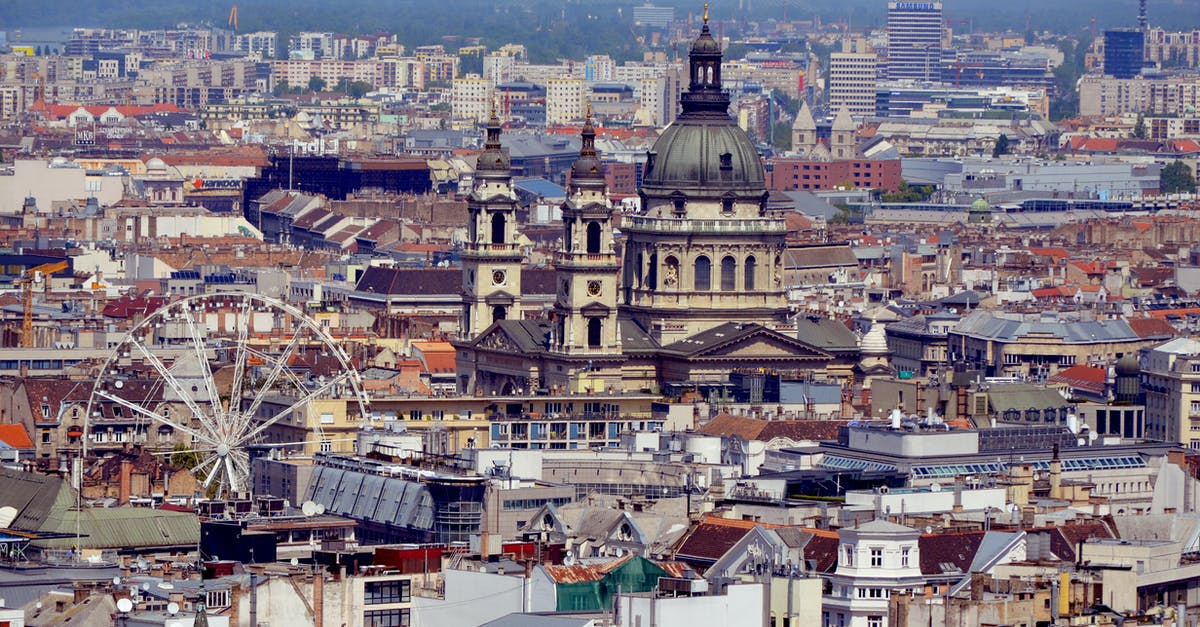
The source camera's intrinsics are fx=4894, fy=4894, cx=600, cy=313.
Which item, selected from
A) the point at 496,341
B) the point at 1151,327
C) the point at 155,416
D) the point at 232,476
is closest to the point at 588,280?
the point at 496,341

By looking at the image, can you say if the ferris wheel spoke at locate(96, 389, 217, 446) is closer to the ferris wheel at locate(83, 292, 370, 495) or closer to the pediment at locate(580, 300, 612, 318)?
the ferris wheel at locate(83, 292, 370, 495)

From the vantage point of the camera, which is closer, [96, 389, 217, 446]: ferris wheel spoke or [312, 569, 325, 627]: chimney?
[312, 569, 325, 627]: chimney

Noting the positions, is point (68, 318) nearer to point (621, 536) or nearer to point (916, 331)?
point (916, 331)

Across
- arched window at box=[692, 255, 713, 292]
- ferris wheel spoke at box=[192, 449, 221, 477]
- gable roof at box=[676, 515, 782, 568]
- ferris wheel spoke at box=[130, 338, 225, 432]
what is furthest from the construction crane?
gable roof at box=[676, 515, 782, 568]

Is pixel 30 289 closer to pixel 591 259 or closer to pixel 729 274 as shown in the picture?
pixel 729 274

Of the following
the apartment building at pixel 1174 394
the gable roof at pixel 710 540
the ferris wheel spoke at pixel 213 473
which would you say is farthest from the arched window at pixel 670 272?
the gable roof at pixel 710 540

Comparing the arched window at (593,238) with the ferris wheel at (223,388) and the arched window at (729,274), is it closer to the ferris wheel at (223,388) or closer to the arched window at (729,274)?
the arched window at (729,274)
